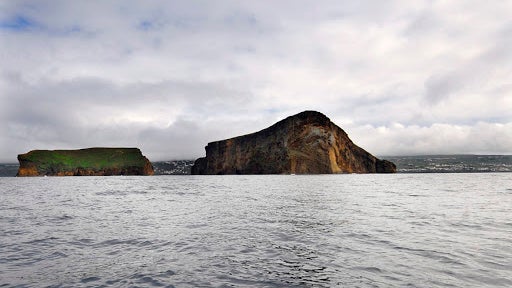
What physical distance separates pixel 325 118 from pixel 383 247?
184 metres

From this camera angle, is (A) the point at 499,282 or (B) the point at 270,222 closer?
(A) the point at 499,282

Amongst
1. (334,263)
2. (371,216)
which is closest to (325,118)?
(371,216)

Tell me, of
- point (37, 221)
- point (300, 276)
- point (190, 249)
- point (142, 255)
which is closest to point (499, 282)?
point (300, 276)

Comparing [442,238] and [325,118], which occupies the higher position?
[325,118]

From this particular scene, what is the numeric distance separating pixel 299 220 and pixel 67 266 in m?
13.8

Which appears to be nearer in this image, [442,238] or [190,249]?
[190,249]

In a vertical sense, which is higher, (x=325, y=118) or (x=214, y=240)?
(x=325, y=118)

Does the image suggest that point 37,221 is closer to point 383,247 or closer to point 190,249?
point 190,249

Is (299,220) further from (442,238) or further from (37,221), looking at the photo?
(37,221)

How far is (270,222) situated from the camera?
20.9m

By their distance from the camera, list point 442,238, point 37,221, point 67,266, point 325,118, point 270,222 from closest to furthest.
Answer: point 67,266
point 442,238
point 270,222
point 37,221
point 325,118

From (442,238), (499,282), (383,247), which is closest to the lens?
(499,282)

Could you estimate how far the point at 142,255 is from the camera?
42.1 feet

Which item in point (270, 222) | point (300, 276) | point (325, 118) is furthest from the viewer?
point (325, 118)
